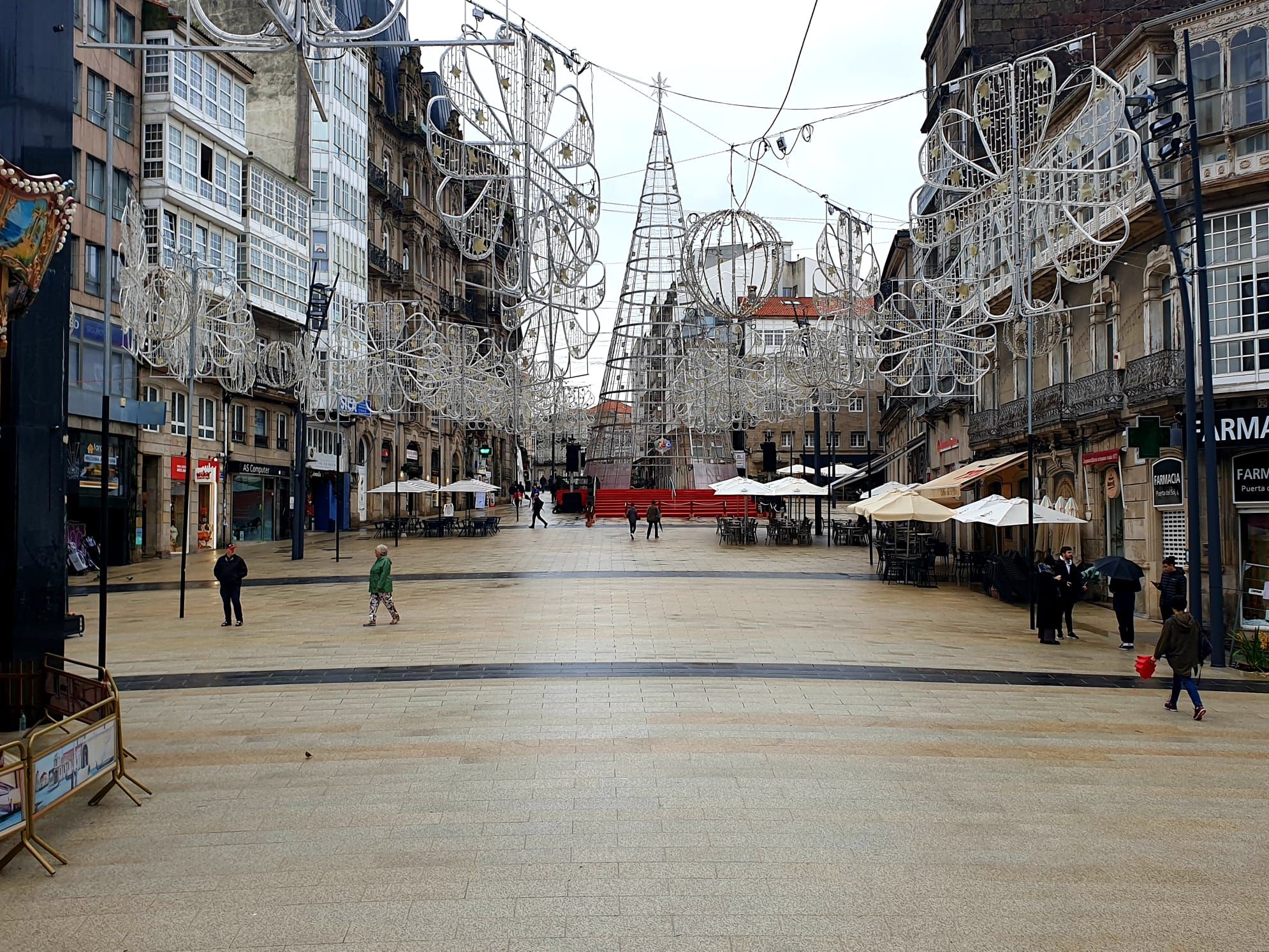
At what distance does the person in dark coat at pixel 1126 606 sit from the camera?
15711 mm

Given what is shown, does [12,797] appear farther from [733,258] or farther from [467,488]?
[467,488]

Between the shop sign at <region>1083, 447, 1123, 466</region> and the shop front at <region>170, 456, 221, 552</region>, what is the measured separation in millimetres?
28283

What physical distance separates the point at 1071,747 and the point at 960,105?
3191 centimetres

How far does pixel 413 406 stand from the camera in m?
60.8

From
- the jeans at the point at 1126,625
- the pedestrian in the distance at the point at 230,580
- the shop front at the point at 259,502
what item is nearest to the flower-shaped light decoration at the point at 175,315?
the pedestrian in the distance at the point at 230,580

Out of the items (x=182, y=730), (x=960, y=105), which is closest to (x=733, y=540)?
(x=960, y=105)

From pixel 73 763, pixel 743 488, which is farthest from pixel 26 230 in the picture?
pixel 743 488

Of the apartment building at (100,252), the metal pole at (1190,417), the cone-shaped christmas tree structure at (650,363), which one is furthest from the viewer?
the cone-shaped christmas tree structure at (650,363)

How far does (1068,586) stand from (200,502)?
31053 mm

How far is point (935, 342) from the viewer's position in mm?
23156

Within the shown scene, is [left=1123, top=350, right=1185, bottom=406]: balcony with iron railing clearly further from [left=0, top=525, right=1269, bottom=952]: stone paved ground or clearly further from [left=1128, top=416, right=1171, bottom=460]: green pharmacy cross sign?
[left=0, top=525, right=1269, bottom=952]: stone paved ground

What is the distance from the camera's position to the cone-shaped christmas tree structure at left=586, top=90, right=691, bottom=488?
52.0 metres

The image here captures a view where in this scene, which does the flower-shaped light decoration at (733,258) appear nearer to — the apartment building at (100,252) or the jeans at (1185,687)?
the jeans at (1185,687)

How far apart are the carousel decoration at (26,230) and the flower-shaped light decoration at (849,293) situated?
12.9m
